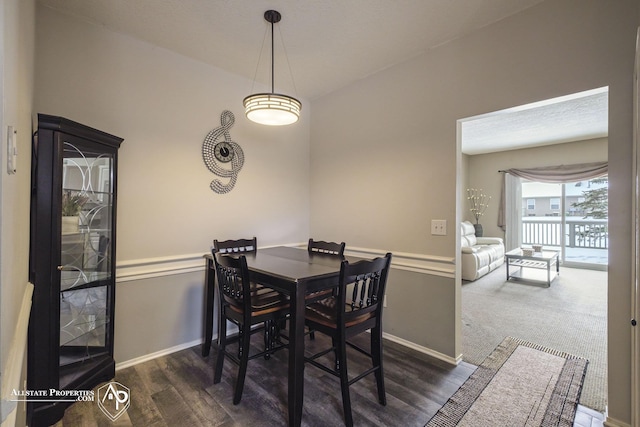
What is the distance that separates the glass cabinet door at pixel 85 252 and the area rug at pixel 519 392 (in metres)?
2.29

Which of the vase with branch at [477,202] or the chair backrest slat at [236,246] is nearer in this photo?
the chair backrest slat at [236,246]

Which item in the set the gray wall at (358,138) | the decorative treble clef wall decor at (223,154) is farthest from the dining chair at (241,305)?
the decorative treble clef wall decor at (223,154)

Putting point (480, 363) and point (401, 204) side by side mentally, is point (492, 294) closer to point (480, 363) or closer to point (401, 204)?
point (480, 363)

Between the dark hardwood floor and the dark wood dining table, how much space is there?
0.26m

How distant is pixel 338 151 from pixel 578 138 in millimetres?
5575

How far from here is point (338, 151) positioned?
3268mm

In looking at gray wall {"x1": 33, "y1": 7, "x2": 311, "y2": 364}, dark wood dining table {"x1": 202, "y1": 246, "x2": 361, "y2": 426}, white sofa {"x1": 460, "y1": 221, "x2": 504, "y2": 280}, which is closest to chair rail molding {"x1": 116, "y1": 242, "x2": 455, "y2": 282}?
gray wall {"x1": 33, "y1": 7, "x2": 311, "y2": 364}

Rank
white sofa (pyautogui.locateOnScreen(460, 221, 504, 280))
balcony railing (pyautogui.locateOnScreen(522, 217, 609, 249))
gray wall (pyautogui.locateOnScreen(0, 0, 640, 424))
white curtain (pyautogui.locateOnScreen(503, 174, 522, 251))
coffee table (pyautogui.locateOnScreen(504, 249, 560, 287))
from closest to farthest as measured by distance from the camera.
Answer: gray wall (pyautogui.locateOnScreen(0, 0, 640, 424))
coffee table (pyautogui.locateOnScreen(504, 249, 560, 287))
white sofa (pyautogui.locateOnScreen(460, 221, 504, 280))
balcony railing (pyautogui.locateOnScreen(522, 217, 609, 249))
white curtain (pyautogui.locateOnScreen(503, 174, 522, 251))

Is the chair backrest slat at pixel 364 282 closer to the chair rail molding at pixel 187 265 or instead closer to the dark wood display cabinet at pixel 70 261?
the chair rail molding at pixel 187 265

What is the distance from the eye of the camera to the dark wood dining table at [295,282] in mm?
1606

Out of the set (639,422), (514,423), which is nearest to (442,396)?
(514,423)

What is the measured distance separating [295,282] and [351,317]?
0.43 m

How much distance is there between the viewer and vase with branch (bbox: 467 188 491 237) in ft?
23.7

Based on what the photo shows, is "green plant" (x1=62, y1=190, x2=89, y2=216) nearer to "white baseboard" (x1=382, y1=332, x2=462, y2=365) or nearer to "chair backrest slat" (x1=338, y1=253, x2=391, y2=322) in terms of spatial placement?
"chair backrest slat" (x1=338, y1=253, x2=391, y2=322)
